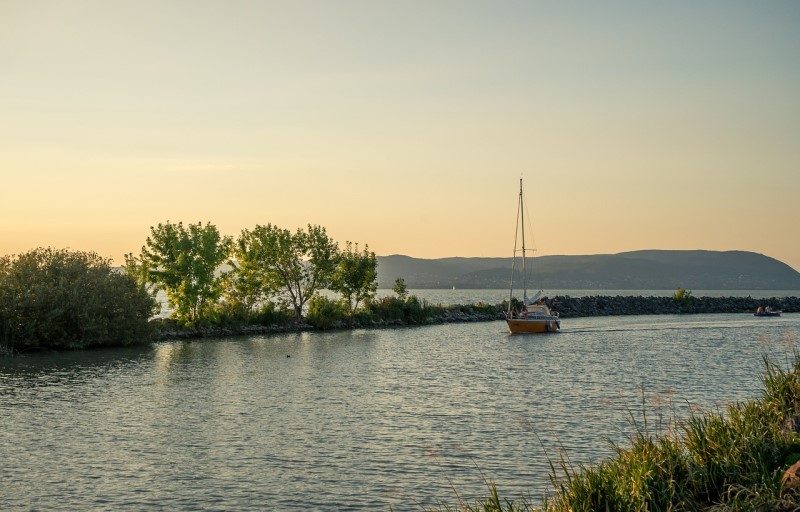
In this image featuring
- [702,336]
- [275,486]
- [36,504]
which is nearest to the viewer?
[36,504]

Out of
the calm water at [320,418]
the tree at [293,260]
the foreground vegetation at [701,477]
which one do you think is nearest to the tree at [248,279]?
the tree at [293,260]

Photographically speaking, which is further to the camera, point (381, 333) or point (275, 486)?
point (381, 333)

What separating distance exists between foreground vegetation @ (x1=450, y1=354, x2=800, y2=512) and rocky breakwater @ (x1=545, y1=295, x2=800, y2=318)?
373ft

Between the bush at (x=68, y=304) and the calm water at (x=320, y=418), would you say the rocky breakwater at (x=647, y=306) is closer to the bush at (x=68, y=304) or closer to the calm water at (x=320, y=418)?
the calm water at (x=320, y=418)

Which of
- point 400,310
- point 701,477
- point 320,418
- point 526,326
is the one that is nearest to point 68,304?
point 320,418

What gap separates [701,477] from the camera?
12.8 m

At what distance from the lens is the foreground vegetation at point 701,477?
11.9m

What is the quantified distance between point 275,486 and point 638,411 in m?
16.1

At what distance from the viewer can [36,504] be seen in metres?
19.7

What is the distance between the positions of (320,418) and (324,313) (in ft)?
207

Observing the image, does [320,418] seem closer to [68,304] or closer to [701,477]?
[701,477]

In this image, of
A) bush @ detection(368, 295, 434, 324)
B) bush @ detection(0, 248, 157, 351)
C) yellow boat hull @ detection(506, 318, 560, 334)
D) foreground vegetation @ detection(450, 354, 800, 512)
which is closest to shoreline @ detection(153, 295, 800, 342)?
bush @ detection(368, 295, 434, 324)

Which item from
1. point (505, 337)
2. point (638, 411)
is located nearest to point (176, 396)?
point (638, 411)

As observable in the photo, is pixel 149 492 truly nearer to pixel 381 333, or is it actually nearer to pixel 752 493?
pixel 752 493
